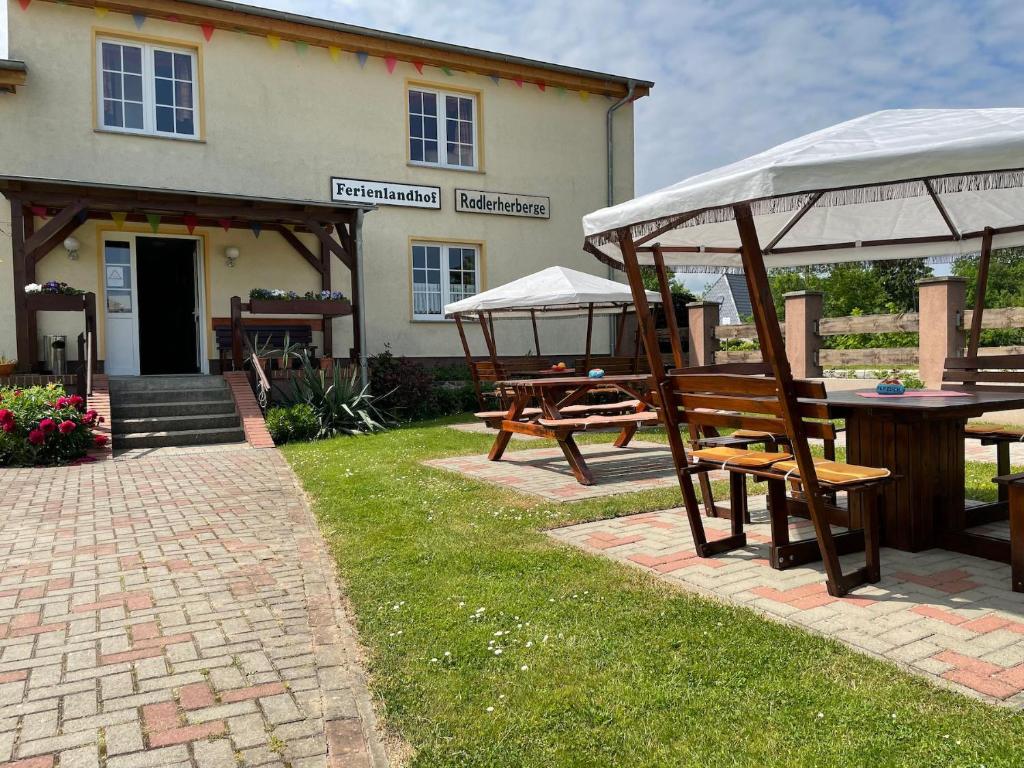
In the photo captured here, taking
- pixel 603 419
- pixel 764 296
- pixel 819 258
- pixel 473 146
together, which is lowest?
pixel 603 419

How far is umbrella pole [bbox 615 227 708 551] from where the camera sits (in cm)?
425

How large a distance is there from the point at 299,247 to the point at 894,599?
1245 centimetres

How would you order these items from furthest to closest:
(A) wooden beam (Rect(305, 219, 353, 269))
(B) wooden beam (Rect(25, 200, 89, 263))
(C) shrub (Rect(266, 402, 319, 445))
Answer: (A) wooden beam (Rect(305, 219, 353, 269)) < (B) wooden beam (Rect(25, 200, 89, 263)) < (C) shrub (Rect(266, 402, 319, 445))

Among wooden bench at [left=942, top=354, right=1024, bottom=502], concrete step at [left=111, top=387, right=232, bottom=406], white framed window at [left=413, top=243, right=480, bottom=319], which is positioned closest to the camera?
wooden bench at [left=942, top=354, right=1024, bottom=502]

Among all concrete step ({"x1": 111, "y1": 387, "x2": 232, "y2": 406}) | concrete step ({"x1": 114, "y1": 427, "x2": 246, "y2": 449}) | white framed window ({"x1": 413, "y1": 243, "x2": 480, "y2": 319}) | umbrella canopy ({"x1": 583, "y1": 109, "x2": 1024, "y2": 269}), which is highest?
white framed window ({"x1": 413, "y1": 243, "x2": 480, "y2": 319})

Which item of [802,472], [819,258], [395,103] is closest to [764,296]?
[802,472]

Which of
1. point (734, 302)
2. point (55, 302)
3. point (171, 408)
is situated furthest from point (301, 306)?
point (734, 302)

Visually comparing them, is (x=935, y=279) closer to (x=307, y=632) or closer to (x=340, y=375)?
(x=340, y=375)

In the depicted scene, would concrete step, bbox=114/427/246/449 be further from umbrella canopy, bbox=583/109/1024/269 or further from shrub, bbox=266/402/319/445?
umbrella canopy, bbox=583/109/1024/269

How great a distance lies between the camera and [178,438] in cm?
1053

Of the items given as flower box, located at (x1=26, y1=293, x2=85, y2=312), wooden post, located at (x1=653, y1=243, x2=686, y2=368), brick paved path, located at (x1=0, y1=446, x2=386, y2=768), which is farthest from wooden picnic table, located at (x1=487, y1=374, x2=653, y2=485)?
flower box, located at (x1=26, y1=293, x2=85, y2=312)

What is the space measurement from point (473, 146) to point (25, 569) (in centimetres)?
1314

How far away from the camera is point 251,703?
2859 mm

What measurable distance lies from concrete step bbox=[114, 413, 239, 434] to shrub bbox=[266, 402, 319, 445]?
2.14 ft
